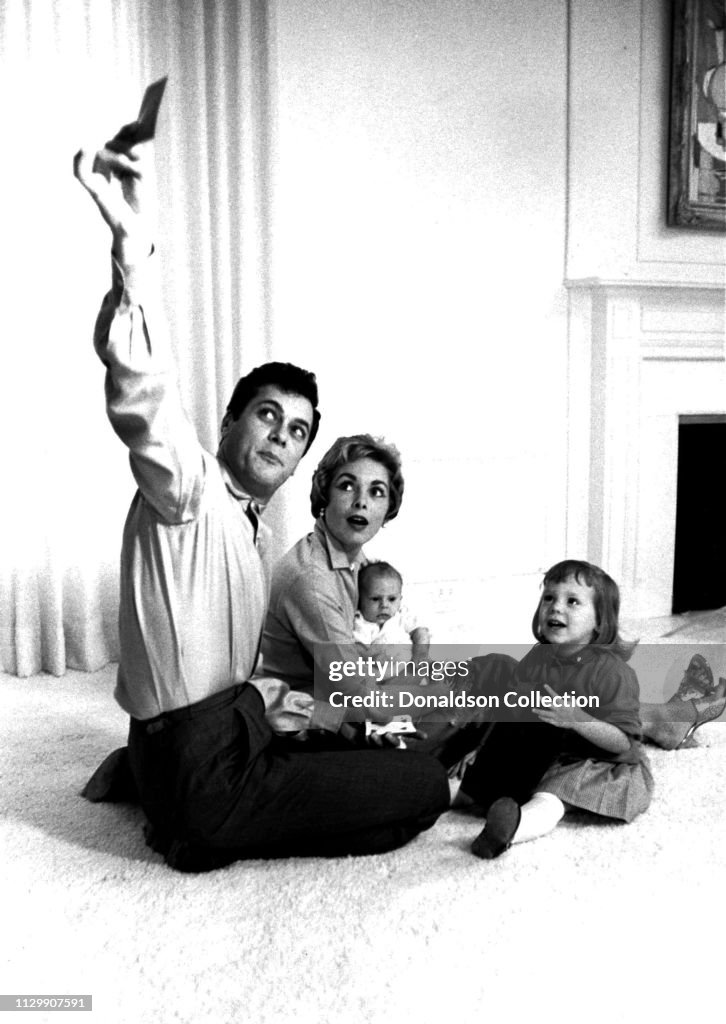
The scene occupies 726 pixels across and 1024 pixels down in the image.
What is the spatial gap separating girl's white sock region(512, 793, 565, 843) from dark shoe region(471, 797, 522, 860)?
41 millimetres

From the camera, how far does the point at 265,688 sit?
2.08m

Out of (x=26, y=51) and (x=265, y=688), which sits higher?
(x=26, y=51)

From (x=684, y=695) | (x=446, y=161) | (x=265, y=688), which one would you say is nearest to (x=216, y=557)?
(x=265, y=688)

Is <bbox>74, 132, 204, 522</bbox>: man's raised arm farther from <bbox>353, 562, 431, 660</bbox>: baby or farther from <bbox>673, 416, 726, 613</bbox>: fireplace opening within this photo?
<bbox>673, 416, 726, 613</bbox>: fireplace opening

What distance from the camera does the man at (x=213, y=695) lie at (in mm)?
1891

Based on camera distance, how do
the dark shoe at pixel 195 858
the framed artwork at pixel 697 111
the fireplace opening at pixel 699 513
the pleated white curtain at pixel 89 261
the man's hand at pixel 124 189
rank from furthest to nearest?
the fireplace opening at pixel 699 513, the framed artwork at pixel 697 111, the pleated white curtain at pixel 89 261, the dark shoe at pixel 195 858, the man's hand at pixel 124 189

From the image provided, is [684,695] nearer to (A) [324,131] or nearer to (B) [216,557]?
(B) [216,557]

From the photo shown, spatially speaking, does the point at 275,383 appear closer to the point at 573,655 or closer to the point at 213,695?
the point at 213,695

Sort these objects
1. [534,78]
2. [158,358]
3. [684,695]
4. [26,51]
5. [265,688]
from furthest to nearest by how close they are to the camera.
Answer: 1. [534,78]
2. [26,51]
3. [684,695]
4. [265,688]
5. [158,358]

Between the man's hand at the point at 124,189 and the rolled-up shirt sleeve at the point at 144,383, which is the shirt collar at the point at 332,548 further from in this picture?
the man's hand at the point at 124,189

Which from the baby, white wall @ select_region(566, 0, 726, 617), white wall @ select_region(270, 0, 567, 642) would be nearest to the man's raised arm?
the baby

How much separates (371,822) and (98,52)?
2463 millimetres

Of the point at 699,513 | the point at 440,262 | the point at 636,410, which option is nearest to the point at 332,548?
the point at 440,262

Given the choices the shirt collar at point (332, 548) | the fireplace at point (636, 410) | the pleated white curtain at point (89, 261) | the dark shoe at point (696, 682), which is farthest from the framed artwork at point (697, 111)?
the shirt collar at point (332, 548)
